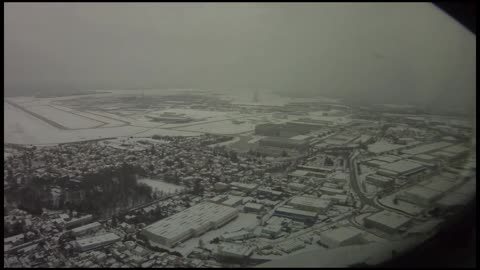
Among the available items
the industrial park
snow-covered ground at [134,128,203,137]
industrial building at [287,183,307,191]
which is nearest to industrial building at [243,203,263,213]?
the industrial park

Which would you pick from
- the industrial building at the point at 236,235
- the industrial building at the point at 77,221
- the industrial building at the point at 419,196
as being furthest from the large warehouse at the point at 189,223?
the industrial building at the point at 419,196

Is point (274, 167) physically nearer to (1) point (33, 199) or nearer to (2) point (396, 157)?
(2) point (396, 157)

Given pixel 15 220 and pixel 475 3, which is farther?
pixel 475 3

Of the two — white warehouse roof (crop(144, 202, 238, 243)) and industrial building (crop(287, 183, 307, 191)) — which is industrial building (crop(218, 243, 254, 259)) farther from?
industrial building (crop(287, 183, 307, 191))

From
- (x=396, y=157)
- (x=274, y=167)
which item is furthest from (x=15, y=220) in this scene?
(x=396, y=157)

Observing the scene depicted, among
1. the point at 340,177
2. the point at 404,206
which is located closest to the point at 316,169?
the point at 340,177

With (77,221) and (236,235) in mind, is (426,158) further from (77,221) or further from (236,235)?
(77,221)
